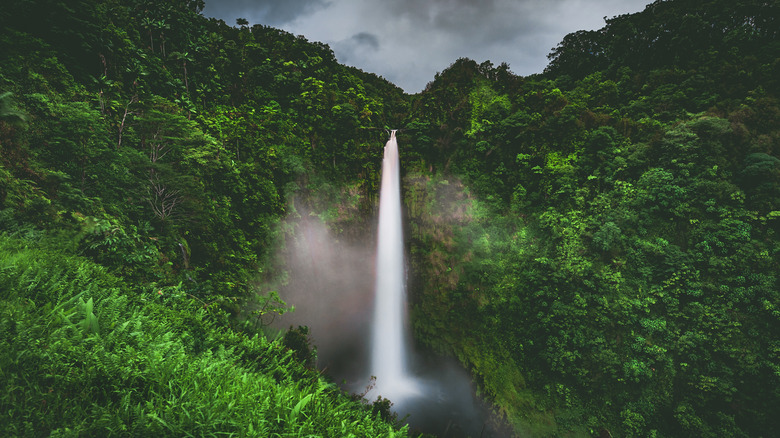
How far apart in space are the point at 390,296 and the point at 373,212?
665 centimetres

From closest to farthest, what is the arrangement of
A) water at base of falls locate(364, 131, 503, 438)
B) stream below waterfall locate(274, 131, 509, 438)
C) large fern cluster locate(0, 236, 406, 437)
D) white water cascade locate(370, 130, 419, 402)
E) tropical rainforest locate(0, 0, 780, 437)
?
large fern cluster locate(0, 236, 406, 437)
tropical rainforest locate(0, 0, 780, 437)
water at base of falls locate(364, 131, 503, 438)
stream below waterfall locate(274, 131, 509, 438)
white water cascade locate(370, 130, 419, 402)

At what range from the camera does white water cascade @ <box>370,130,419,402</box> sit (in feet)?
55.1

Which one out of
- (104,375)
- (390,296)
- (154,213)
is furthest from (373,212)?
(104,375)

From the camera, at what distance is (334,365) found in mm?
16094

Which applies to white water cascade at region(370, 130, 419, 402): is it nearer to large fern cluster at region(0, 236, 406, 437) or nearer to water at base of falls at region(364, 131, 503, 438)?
water at base of falls at region(364, 131, 503, 438)

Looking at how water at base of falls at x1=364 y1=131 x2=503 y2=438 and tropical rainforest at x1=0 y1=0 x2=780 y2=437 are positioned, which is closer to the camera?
tropical rainforest at x1=0 y1=0 x2=780 y2=437

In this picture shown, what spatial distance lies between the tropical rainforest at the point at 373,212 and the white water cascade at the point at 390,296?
1111mm

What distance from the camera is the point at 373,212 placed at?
20297 millimetres

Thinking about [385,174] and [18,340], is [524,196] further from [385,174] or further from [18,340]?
[18,340]

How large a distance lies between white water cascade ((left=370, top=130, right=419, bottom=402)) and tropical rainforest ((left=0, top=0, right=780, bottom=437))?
3.64ft

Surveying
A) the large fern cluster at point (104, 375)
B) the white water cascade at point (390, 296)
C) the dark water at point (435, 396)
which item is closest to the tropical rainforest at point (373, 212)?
the large fern cluster at point (104, 375)

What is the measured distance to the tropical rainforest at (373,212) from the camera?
3062mm

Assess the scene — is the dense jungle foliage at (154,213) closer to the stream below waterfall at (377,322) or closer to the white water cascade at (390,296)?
the stream below waterfall at (377,322)

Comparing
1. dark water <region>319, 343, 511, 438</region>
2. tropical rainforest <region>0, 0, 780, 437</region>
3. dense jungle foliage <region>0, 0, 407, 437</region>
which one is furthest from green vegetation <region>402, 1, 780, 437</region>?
dense jungle foliage <region>0, 0, 407, 437</region>
